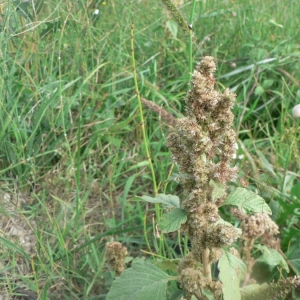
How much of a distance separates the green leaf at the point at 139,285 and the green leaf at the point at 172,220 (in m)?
0.16

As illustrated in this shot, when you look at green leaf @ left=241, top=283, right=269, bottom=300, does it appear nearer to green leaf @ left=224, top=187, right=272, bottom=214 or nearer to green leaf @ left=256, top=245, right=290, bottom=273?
Result: green leaf @ left=256, top=245, right=290, bottom=273

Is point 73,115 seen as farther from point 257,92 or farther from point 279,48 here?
point 279,48

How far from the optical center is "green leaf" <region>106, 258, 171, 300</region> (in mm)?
1296

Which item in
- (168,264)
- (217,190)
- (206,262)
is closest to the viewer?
(217,190)

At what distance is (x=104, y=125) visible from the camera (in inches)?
95.2

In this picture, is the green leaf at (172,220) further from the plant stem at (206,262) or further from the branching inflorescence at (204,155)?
the plant stem at (206,262)

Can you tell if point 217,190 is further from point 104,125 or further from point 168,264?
point 104,125

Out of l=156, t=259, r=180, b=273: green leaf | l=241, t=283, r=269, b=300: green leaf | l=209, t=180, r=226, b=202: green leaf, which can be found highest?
l=209, t=180, r=226, b=202: green leaf

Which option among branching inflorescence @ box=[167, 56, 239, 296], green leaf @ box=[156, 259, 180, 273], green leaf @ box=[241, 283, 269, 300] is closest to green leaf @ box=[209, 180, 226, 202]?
branching inflorescence @ box=[167, 56, 239, 296]

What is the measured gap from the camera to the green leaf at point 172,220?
1.25m

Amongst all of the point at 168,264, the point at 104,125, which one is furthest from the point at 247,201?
the point at 104,125

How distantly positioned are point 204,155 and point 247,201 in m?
0.17

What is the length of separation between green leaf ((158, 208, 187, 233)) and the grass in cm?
45

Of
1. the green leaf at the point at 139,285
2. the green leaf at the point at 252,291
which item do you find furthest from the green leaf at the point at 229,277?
the green leaf at the point at 252,291
